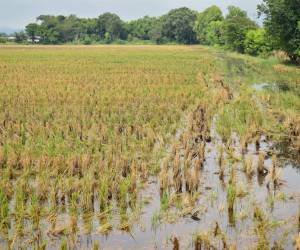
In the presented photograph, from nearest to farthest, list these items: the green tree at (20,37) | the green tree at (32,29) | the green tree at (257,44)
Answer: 1. the green tree at (257,44)
2. the green tree at (20,37)
3. the green tree at (32,29)

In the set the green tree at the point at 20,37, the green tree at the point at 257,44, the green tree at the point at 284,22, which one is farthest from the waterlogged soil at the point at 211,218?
the green tree at the point at 20,37

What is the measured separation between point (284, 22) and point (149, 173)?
26.1 metres

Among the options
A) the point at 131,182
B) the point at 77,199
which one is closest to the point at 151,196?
the point at 131,182

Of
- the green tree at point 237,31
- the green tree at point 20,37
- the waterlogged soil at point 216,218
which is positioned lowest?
the waterlogged soil at point 216,218

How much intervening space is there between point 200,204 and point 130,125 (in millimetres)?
6038

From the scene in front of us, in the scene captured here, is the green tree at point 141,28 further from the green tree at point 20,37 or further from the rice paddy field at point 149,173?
the rice paddy field at point 149,173

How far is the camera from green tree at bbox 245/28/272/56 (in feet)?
153

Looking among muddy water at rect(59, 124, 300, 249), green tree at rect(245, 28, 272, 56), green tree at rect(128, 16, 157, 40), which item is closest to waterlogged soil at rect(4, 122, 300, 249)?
muddy water at rect(59, 124, 300, 249)

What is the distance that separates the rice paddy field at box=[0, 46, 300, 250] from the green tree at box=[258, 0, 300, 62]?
48.6 feet

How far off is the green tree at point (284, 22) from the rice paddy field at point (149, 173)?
14826mm

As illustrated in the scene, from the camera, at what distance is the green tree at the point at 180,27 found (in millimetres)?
125750

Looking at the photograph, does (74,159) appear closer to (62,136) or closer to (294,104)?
(62,136)

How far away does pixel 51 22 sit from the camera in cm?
13625

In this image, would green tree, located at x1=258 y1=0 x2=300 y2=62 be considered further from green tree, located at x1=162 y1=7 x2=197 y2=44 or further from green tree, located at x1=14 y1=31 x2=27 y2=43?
green tree, located at x1=14 y1=31 x2=27 y2=43
